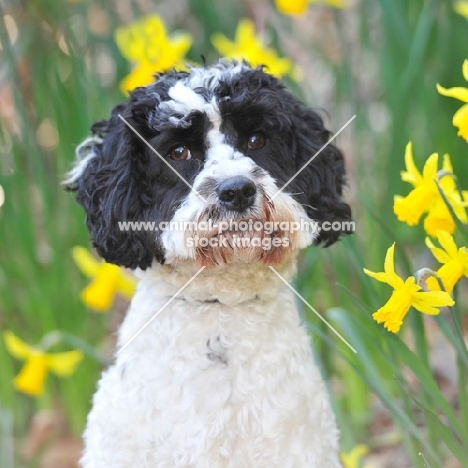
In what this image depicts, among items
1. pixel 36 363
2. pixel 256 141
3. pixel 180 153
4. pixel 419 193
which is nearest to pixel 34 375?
pixel 36 363

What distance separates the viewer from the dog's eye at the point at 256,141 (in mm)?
2148

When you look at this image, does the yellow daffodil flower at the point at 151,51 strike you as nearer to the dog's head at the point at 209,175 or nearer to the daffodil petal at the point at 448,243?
the dog's head at the point at 209,175

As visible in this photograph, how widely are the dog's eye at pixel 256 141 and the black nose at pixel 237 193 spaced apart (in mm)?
262

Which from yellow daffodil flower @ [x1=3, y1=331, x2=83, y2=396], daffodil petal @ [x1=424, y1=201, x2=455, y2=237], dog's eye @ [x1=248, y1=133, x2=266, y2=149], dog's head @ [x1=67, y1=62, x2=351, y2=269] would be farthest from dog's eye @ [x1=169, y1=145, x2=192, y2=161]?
yellow daffodil flower @ [x1=3, y1=331, x2=83, y2=396]

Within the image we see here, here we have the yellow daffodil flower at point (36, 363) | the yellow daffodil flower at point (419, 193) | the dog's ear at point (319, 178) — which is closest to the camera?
the yellow daffodil flower at point (419, 193)

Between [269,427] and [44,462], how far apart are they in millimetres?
1630

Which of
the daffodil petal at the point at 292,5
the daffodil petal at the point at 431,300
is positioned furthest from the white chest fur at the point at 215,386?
the daffodil petal at the point at 292,5

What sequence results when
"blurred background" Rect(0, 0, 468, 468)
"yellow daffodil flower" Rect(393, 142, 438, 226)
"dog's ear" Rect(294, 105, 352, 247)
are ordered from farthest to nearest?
"blurred background" Rect(0, 0, 468, 468)
"dog's ear" Rect(294, 105, 352, 247)
"yellow daffodil flower" Rect(393, 142, 438, 226)

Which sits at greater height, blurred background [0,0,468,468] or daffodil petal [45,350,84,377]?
blurred background [0,0,468,468]

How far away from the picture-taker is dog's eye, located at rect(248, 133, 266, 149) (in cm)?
215

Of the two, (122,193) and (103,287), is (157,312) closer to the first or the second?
(122,193)

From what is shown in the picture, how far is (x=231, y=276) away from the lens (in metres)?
2.11

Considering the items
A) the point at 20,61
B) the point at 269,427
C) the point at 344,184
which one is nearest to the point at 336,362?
the point at 344,184

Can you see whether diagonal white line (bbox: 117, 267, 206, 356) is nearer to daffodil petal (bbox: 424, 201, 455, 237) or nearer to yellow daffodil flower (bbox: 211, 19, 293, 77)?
daffodil petal (bbox: 424, 201, 455, 237)
